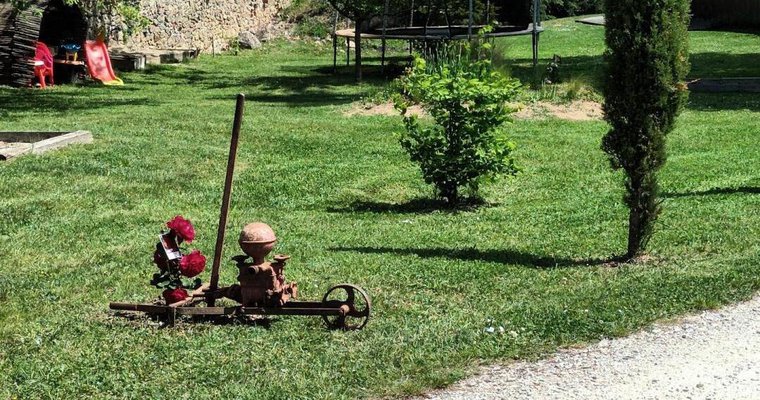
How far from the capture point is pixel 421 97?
10461 mm

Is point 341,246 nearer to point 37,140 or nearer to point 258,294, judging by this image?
point 258,294

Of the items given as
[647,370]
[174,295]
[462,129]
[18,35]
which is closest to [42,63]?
[18,35]

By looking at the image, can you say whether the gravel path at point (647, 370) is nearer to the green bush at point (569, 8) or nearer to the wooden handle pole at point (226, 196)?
the wooden handle pole at point (226, 196)

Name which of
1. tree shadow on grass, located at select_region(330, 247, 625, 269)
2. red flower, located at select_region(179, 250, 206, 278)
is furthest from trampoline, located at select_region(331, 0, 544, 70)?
red flower, located at select_region(179, 250, 206, 278)

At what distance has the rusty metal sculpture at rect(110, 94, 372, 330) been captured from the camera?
19.6 ft

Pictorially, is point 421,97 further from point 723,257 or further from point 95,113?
point 95,113

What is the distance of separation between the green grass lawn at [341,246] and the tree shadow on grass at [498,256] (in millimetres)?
32

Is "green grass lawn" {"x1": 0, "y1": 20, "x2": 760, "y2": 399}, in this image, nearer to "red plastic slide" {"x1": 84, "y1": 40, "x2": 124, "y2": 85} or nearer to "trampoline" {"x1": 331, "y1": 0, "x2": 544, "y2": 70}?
"red plastic slide" {"x1": 84, "y1": 40, "x2": 124, "y2": 85}

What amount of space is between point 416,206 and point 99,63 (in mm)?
12666

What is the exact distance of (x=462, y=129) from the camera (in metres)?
10.5

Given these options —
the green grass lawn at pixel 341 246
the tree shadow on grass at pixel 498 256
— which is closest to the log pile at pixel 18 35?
the green grass lawn at pixel 341 246

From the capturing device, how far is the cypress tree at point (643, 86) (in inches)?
292

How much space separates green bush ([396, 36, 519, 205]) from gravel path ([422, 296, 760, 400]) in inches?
178

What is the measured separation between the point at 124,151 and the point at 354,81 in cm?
993
